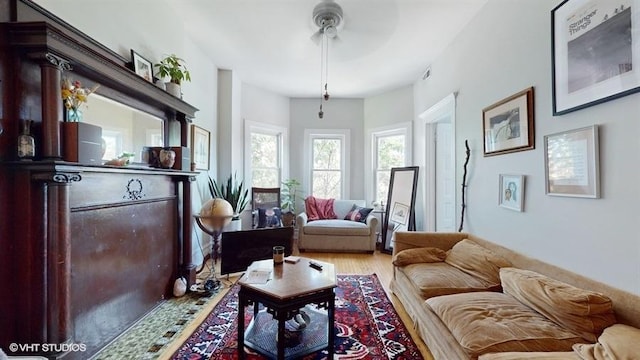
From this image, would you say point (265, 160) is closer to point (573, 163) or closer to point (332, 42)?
point (332, 42)

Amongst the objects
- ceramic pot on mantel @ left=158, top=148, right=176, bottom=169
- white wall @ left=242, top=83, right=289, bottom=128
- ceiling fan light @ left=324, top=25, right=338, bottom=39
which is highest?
ceiling fan light @ left=324, top=25, right=338, bottom=39

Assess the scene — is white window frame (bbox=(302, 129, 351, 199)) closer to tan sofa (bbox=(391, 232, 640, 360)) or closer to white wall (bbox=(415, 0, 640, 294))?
white wall (bbox=(415, 0, 640, 294))

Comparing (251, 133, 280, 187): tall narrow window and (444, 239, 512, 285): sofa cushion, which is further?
(251, 133, 280, 187): tall narrow window

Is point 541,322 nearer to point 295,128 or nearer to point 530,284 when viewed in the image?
point 530,284

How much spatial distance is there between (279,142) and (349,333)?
408cm

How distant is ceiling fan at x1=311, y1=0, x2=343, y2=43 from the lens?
2.70m

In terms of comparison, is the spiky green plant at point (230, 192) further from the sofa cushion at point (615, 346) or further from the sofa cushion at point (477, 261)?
the sofa cushion at point (615, 346)

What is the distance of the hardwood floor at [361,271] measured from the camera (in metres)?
2.09

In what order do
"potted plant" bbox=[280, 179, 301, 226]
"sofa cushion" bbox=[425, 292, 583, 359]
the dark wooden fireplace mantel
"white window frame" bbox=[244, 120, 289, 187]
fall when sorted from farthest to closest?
"potted plant" bbox=[280, 179, 301, 226]
"white window frame" bbox=[244, 120, 289, 187]
the dark wooden fireplace mantel
"sofa cushion" bbox=[425, 292, 583, 359]

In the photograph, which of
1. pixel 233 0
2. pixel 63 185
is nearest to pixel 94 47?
pixel 63 185

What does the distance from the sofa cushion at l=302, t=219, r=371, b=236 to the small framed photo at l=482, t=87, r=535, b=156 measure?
2310 mm

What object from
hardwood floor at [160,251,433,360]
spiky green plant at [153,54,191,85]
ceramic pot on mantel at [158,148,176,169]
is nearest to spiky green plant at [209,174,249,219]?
hardwood floor at [160,251,433,360]

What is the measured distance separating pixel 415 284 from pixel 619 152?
1495 mm

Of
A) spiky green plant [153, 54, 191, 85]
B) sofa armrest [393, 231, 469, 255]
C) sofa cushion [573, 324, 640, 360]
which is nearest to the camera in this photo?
sofa cushion [573, 324, 640, 360]
